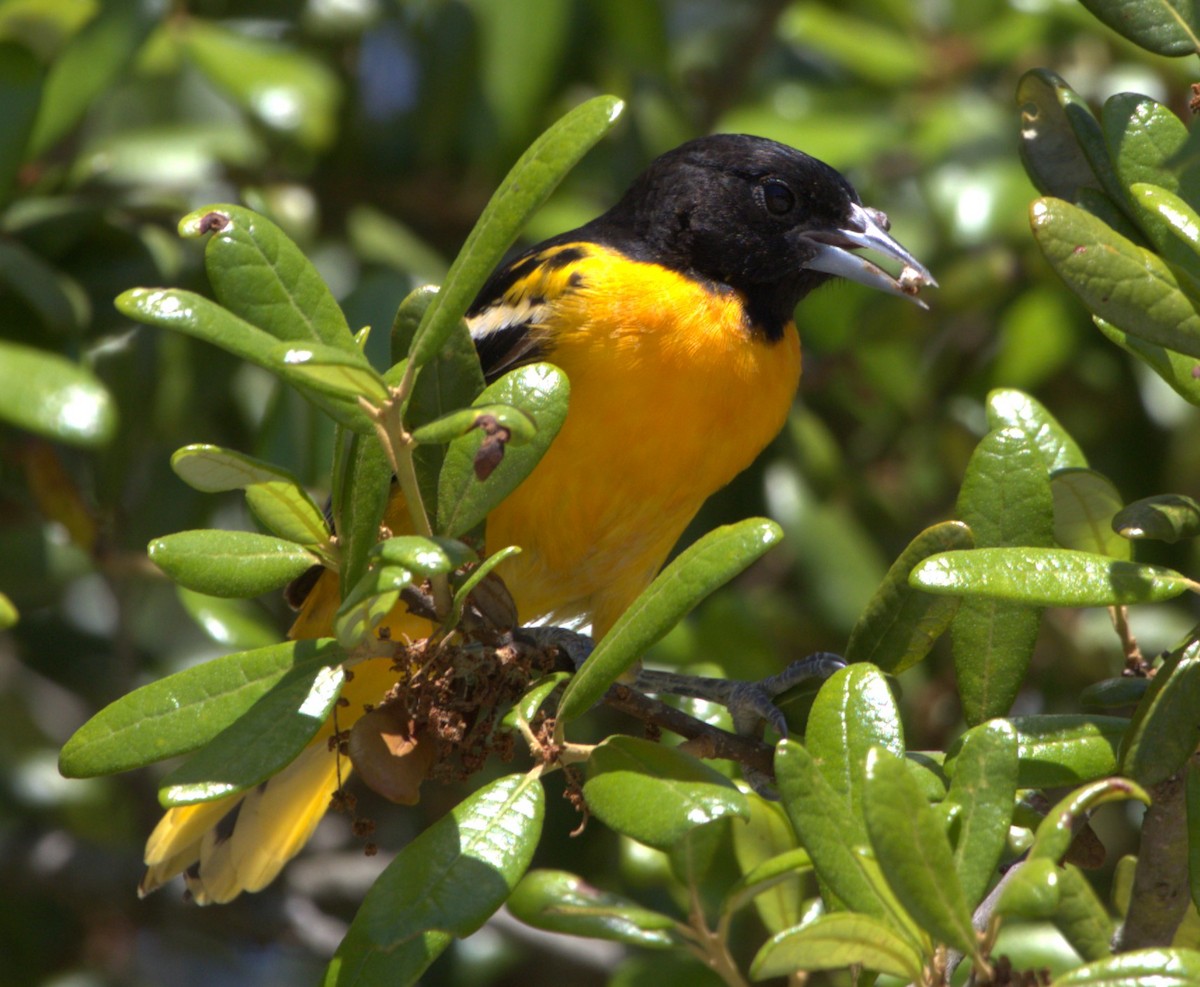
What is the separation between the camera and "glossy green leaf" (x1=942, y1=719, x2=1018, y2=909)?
59.1 inches

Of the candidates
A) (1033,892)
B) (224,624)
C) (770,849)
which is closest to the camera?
(1033,892)

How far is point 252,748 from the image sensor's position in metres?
1.62

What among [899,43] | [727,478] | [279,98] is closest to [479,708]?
[727,478]

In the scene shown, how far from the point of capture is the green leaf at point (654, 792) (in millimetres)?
1515

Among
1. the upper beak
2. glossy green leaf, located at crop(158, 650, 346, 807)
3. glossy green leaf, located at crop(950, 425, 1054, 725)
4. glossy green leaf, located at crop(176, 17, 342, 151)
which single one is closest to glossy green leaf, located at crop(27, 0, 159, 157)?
glossy green leaf, located at crop(176, 17, 342, 151)

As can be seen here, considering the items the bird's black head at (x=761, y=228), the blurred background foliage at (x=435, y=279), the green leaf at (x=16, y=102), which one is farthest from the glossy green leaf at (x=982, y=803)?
the green leaf at (x=16, y=102)

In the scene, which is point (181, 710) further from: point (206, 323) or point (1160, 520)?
point (1160, 520)

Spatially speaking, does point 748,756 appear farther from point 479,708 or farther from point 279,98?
point 279,98

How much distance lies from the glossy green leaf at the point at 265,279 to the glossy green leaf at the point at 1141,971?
0.98 m

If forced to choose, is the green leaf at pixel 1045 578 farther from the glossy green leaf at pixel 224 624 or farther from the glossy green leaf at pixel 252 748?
the glossy green leaf at pixel 224 624

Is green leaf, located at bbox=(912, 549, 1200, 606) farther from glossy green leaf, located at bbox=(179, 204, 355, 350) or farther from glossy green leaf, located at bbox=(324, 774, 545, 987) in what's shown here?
glossy green leaf, located at bbox=(179, 204, 355, 350)

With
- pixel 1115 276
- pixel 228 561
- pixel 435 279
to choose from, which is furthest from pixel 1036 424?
pixel 435 279

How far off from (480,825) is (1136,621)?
2740mm

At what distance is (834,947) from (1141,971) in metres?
0.28
